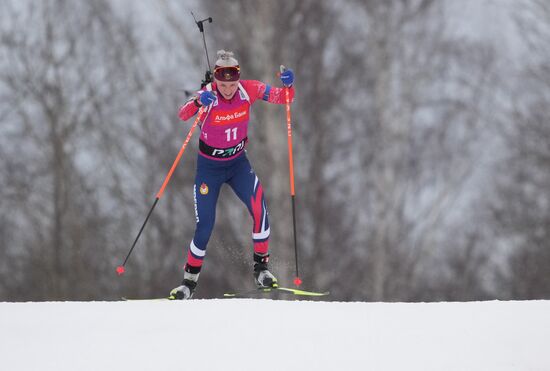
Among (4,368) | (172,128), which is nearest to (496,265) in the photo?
(172,128)

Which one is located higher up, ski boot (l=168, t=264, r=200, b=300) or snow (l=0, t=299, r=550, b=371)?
snow (l=0, t=299, r=550, b=371)

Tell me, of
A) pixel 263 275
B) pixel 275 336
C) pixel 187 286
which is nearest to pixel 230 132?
pixel 263 275

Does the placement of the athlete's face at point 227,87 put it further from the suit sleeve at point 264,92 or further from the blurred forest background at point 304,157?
the blurred forest background at point 304,157

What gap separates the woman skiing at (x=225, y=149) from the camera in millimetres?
7512

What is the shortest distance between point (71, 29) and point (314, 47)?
5341 mm

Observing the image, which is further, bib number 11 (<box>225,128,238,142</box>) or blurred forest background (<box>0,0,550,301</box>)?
blurred forest background (<box>0,0,550,301</box>)

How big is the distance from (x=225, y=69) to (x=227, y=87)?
0.16 m

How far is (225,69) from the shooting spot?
7.47 metres

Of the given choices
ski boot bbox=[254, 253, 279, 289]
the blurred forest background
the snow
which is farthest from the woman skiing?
the blurred forest background

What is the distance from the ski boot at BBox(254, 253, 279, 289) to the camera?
316 inches

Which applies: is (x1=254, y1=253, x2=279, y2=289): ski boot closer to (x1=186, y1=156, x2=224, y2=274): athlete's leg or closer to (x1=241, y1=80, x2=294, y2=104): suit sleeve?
(x1=186, y1=156, x2=224, y2=274): athlete's leg

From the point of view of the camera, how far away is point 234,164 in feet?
26.1

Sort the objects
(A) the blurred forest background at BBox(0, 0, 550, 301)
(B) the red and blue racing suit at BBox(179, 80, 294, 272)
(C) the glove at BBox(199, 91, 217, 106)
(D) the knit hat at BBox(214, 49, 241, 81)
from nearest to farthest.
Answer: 1. (C) the glove at BBox(199, 91, 217, 106)
2. (D) the knit hat at BBox(214, 49, 241, 81)
3. (B) the red and blue racing suit at BBox(179, 80, 294, 272)
4. (A) the blurred forest background at BBox(0, 0, 550, 301)

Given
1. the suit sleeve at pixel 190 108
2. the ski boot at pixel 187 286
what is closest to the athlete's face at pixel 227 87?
the suit sleeve at pixel 190 108
